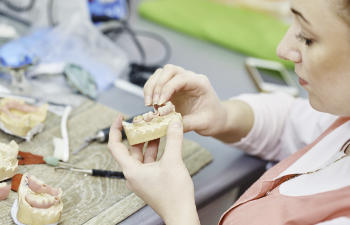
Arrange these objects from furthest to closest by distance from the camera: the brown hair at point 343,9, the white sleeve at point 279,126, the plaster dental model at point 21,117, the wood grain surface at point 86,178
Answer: the white sleeve at point 279,126, the plaster dental model at point 21,117, the wood grain surface at point 86,178, the brown hair at point 343,9

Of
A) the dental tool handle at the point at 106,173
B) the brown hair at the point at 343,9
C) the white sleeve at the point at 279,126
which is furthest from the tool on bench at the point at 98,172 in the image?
the brown hair at the point at 343,9

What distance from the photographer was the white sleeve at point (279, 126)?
814mm

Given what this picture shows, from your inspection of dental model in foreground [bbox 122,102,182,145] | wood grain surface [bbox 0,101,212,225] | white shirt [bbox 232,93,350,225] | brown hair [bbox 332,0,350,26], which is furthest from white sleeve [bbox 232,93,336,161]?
brown hair [bbox 332,0,350,26]

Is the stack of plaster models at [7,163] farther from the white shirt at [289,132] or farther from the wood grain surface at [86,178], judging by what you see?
the white shirt at [289,132]

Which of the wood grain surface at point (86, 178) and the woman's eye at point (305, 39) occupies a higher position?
the woman's eye at point (305, 39)

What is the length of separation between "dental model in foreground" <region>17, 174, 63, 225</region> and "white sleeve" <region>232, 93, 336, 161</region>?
0.37 m

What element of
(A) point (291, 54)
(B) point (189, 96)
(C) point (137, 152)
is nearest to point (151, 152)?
(C) point (137, 152)

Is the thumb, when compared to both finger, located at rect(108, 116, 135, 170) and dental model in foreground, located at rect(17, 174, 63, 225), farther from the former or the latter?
dental model in foreground, located at rect(17, 174, 63, 225)

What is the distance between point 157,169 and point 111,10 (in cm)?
70

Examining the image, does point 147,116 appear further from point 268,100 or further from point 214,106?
point 268,100

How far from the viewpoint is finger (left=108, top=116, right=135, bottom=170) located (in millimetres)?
589

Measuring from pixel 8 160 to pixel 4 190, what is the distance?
0.05 meters

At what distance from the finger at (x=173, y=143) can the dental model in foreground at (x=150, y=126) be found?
0.03 metres

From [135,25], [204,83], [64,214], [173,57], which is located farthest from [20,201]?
[135,25]
